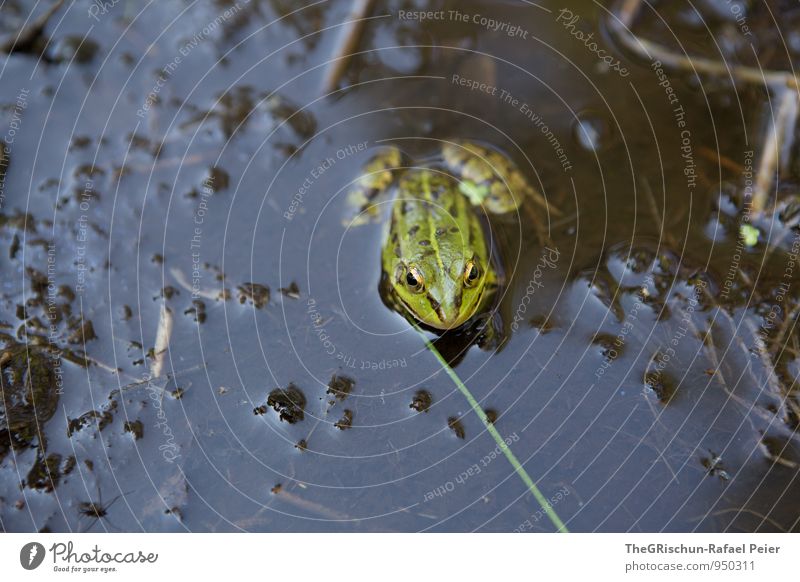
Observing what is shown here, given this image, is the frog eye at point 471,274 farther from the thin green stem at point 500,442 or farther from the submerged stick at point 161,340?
the submerged stick at point 161,340

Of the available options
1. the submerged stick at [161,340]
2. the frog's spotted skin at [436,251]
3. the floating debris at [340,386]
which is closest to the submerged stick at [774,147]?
the frog's spotted skin at [436,251]

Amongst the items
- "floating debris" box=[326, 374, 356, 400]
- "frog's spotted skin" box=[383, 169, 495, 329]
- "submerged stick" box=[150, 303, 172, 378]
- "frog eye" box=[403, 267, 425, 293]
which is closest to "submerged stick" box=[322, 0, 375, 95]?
"frog's spotted skin" box=[383, 169, 495, 329]

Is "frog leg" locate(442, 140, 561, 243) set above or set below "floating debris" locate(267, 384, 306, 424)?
above

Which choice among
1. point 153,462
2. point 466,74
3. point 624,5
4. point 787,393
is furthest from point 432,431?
point 624,5

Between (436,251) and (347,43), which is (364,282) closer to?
(436,251)

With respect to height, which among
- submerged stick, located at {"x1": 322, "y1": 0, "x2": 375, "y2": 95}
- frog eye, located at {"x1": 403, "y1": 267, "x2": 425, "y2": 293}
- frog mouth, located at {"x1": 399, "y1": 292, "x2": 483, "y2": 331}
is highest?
submerged stick, located at {"x1": 322, "y1": 0, "x2": 375, "y2": 95}

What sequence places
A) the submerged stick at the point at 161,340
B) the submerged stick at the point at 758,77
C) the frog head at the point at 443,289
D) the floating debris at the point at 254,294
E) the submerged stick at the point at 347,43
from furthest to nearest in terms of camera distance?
1. the submerged stick at the point at 347,43
2. the submerged stick at the point at 758,77
3. the floating debris at the point at 254,294
4. the submerged stick at the point at 161,340
5. the frog head at the point at 443,289
